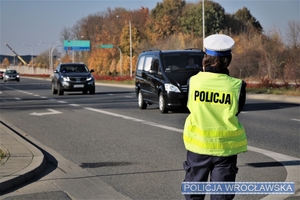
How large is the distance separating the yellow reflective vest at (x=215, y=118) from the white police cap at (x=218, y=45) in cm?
16

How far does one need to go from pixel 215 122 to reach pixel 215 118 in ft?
0.10

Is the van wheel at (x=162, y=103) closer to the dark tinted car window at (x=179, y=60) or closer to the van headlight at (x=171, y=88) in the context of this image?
the van headlight at (x=171, y=88)

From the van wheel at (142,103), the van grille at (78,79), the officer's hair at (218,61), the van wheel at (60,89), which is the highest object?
the officer's hair at (218,61)

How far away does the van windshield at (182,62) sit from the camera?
19.5 metres

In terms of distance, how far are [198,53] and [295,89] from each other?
36.3ft

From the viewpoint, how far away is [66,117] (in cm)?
1947

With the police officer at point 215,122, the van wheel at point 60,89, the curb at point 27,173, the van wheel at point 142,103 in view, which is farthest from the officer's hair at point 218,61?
the van wheel at point 60,89

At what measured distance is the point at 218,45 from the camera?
4.57m

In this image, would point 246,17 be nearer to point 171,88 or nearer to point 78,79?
point 78,79

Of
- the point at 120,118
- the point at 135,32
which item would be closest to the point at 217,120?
the point at 120,118

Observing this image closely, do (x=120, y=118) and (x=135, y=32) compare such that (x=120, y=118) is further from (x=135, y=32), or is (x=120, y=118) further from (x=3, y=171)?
(x=135, y=32)

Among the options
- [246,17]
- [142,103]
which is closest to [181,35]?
[246,17]

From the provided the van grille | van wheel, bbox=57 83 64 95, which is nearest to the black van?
the van grille

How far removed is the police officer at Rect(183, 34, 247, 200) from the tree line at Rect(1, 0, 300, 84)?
35.3 meters
